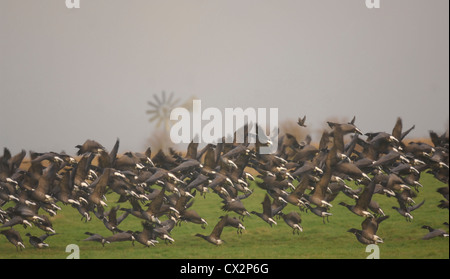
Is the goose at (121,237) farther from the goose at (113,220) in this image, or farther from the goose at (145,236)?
the goose at (113,220)

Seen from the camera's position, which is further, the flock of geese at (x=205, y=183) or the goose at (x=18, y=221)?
the goose at (x=18, y=221)

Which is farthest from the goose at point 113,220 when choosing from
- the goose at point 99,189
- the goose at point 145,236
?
the goose at point 145,236

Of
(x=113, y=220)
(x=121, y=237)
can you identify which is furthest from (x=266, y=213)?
(x=113, y=220)

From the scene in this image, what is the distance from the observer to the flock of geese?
15000 mm

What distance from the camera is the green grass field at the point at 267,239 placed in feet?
46.6

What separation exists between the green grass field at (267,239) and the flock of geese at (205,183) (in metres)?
0.24

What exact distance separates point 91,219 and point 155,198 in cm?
277

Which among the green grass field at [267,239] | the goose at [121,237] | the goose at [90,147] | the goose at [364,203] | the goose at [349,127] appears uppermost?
the goose at [349,127]

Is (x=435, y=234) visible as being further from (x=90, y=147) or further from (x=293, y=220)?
(x=90, y=147)

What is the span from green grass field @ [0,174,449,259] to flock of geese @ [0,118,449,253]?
24 centimetres

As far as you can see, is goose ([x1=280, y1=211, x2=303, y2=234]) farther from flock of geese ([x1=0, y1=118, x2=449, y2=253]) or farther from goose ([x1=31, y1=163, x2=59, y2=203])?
goose ([x1=31, y1=163, x2=59, y2=203])

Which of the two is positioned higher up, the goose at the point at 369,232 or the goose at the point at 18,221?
the goose at the point at 18,221

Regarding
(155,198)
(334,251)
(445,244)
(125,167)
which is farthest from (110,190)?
(445,244)

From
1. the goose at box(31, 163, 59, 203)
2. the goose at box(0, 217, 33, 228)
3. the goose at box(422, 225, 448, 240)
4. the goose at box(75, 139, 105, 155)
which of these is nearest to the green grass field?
the goose at box(422, 225, 448, 240)
